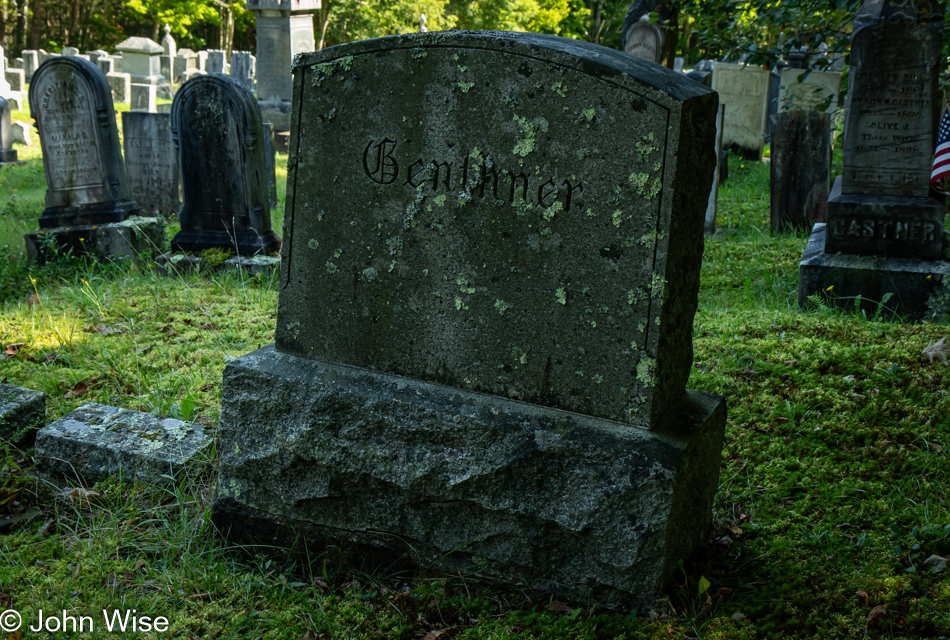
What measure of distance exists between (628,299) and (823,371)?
78.1 inches

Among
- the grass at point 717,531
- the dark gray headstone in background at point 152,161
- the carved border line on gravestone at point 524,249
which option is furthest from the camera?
the dark gray headstone in background at point 152,161

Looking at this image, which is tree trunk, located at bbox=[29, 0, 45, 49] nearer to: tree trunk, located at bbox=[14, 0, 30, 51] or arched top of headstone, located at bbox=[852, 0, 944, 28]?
tree trunk, located at bbox=[14, 0, 30, 51]

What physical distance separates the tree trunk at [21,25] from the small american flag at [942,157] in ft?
104

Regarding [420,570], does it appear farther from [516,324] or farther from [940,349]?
[940,349]

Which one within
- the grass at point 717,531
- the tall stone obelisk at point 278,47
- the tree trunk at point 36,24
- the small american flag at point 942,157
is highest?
the tree trunk at point 36,24

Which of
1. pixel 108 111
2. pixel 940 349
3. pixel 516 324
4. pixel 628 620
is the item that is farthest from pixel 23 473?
pixel 108 111

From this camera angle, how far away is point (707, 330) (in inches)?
179

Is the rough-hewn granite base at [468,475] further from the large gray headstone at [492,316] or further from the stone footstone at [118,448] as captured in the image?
the stone footstone at [118,448]

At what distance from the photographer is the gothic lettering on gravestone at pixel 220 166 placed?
21.4 feet

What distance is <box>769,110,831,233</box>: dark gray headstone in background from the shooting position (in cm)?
779

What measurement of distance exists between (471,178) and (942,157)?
4462 mm

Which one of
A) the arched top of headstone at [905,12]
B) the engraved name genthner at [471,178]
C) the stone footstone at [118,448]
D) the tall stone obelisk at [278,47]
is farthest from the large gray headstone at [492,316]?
the tall stone obelisk at [278,47]

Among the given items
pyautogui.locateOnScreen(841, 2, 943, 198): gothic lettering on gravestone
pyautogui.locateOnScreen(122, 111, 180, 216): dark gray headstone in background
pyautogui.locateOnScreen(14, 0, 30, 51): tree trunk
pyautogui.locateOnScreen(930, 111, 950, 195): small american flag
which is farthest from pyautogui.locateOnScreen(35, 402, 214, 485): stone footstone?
pyautogui.locateOnScreen(14, 0, 30, 51): tree trunk

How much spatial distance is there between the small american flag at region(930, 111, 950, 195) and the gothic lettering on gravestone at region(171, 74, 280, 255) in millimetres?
5368
